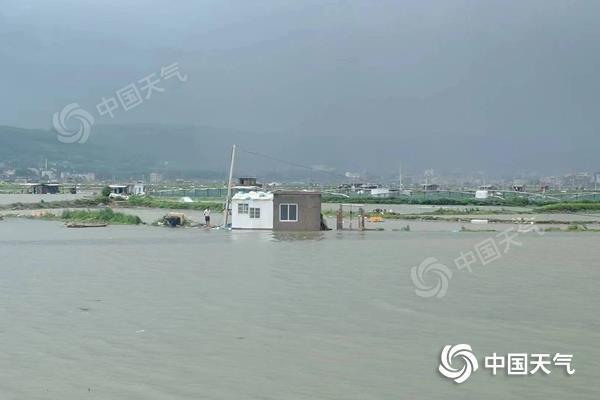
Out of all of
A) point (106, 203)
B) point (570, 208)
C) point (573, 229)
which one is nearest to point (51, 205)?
point (106, 203)

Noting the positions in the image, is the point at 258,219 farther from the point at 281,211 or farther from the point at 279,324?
the point at 279,324

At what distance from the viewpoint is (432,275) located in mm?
14367

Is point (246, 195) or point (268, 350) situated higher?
point (246, 195)

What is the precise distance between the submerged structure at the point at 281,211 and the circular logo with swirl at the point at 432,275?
27.9 feet

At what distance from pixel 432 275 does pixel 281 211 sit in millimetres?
11827

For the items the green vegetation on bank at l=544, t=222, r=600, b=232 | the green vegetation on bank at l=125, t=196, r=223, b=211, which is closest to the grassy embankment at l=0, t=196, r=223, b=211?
the green vegetation on bank at l=125, t=196, r=223, b=211

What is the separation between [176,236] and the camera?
78.7 ft

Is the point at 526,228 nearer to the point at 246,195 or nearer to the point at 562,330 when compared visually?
the point at 246,195

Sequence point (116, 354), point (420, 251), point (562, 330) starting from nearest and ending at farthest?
point (116, 354) → point (562, 330) → point (420, 251)

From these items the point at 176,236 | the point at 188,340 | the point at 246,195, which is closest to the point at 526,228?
the point at 246,195

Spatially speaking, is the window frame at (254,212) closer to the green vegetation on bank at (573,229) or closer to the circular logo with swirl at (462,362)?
the green vegetation on bank at (573,229)

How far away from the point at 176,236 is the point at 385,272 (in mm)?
10653

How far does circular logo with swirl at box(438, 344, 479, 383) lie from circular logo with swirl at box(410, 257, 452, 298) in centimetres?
369

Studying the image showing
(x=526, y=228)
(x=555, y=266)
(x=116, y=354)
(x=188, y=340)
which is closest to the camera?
(x=116, y=354)
